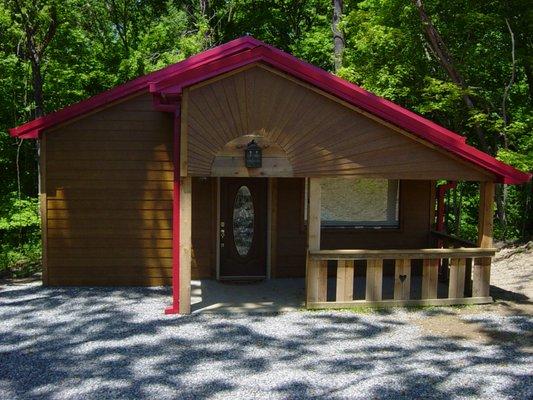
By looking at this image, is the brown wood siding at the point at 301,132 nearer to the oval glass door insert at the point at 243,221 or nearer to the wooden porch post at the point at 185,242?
the wooden porch post at the point at 185,242

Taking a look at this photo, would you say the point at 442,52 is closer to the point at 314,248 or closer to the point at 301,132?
the point at 301,132

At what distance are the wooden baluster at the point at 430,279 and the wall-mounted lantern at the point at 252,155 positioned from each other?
3.19 metres

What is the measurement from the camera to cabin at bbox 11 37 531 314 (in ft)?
24.9

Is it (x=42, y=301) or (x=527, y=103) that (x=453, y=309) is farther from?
(x=527, y=103)

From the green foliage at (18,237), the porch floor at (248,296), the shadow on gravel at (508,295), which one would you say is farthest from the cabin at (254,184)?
the green foliage at (18,237)

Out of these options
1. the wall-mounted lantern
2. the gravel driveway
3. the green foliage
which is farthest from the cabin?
the green foliage

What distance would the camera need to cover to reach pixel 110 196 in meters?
9.62

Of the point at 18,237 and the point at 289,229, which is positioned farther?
the point at 18,237

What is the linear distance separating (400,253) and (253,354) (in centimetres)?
325

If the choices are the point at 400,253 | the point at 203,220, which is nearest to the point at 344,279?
the point at 400,253

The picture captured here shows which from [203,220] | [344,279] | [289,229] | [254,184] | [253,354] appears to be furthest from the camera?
[289,229]

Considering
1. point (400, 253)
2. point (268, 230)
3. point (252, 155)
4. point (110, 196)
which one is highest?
point (252, 155)

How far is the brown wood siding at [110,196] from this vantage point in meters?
9.48

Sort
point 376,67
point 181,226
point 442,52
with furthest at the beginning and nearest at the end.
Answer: point 376,67, point 442,52, point 181,226
